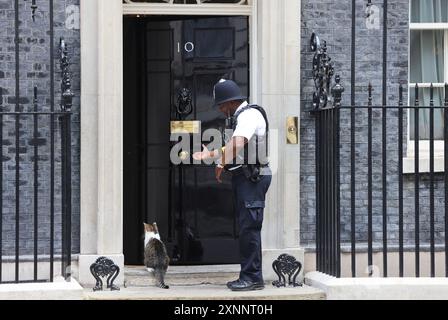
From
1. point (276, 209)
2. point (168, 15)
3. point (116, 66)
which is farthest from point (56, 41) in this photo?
point (276, 209)

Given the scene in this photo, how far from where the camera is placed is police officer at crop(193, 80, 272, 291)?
9.10 meters

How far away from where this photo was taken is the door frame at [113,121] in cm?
964

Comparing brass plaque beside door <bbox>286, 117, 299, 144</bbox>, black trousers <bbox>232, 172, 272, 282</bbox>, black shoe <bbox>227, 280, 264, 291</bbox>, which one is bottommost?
black shoe <bbox>227, 280, 264, 291</bbox>

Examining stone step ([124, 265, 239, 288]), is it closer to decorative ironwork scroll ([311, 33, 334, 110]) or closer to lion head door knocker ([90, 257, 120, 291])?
lion head door knocker ([90, 257, 120, 291])

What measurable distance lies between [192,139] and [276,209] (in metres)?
1.18

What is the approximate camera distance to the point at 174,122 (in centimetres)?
1049

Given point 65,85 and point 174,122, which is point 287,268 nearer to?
point 174,122

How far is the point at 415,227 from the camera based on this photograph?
9.51 metres

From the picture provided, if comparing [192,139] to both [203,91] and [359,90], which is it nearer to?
[203,91]

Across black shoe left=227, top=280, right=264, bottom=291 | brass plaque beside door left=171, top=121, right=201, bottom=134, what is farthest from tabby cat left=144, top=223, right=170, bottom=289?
brass plaque beside door left=171, top=121, right=201, bottom=134

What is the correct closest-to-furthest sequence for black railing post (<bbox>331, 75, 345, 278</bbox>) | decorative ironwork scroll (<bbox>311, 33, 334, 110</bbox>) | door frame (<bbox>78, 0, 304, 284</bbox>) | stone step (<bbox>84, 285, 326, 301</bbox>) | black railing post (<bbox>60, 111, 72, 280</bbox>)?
1. stone step (<bbox>84, 285, 326, 301</bbox>)
2. black railing post (<bbox>60, 111, 72, 280</bbox>)
3. black railing post (<bbox>331, 75, 345, 278</bbox>)
4. decorative ironwork scroll (<bbox>311, 33, 334, 110</bbox>)
5. door frame (<bbox>78, 0, 304, 284</bbox>)

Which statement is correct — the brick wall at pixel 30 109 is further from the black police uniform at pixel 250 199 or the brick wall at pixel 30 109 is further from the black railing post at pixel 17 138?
the black police uniform at pixel 250 199

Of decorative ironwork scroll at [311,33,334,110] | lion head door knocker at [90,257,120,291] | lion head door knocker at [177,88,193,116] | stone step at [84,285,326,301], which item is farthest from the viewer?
lion head door knocker at [177,88,193,116]

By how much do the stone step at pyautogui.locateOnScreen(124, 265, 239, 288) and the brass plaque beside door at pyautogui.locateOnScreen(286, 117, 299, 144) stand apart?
1.39 meters
